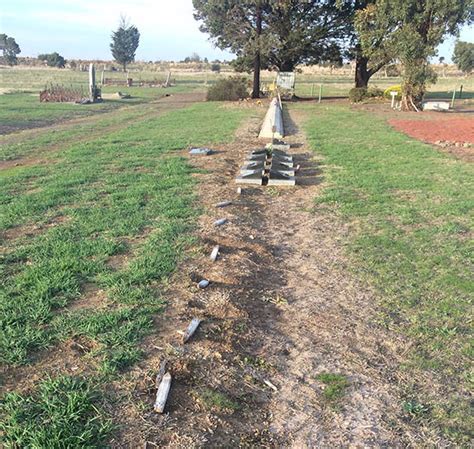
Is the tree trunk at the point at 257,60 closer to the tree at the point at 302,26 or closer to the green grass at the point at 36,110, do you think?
the tree at the point at 302,26

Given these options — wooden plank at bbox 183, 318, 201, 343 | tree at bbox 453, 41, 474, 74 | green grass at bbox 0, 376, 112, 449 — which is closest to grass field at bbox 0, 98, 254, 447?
green grass at bbox 0, 376, 112, 449

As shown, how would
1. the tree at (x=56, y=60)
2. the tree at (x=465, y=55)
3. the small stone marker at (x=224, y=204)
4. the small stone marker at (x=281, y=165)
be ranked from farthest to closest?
the tree at (x=56, y=60) < the tree at (x=465, y=55) < the small stone marker at (x=281, y=165) < the small stone marker at (x=224, y=204)

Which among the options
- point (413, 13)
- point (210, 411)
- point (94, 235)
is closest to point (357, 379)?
point (210, 411)

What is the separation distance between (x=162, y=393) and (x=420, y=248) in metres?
3.80

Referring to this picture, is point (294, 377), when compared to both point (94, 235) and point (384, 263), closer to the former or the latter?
point (384, 263)

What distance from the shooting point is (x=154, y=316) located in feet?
12.4

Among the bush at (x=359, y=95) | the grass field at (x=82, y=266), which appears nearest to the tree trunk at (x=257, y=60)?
the bush at (x=359, y=95)

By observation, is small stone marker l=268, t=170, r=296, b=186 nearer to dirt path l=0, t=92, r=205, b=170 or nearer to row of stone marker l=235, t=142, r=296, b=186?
row of stone marker l=235, t=142, r=296, b=186

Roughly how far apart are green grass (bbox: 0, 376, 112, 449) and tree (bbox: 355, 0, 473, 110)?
21948 mm

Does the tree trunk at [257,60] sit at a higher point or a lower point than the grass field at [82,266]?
higher

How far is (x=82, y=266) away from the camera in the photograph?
4.62 metres

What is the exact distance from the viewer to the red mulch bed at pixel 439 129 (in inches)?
571

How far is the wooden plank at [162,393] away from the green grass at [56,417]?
0.29m

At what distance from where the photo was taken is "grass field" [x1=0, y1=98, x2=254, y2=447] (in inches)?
108
